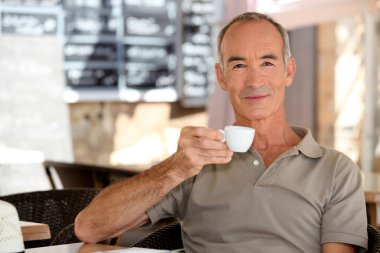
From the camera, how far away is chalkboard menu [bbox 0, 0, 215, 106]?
6.24m

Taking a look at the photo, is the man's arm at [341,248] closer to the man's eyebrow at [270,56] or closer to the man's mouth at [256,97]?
the man's mouth at [256,97]

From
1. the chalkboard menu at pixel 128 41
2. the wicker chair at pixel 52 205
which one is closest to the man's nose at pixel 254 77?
the wicker chair at pixel 52 205

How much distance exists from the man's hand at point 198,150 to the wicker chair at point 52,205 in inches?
37.5

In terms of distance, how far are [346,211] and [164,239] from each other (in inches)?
21.1

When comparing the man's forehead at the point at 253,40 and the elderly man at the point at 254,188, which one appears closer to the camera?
the elderly man at the point at 254,188

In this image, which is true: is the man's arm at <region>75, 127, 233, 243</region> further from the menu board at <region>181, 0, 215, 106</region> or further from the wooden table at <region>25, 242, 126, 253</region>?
the menu board at <region>181, 0, 215, 106</region>

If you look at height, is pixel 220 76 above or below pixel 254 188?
above

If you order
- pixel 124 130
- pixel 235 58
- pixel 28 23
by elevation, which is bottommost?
pixel 124 130

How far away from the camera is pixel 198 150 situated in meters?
2.04

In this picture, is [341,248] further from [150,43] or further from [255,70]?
[150,43]

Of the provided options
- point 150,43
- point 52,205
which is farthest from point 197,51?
point 52,205

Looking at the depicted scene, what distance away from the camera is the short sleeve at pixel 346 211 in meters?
2.12

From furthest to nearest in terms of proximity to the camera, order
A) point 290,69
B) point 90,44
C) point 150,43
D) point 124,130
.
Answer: point 150,43
point 124,130
point 90,44
point 290,69

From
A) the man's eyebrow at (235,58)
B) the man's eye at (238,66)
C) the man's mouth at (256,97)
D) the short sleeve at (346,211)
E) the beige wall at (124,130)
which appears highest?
the man's eyebrow at (235,58)
